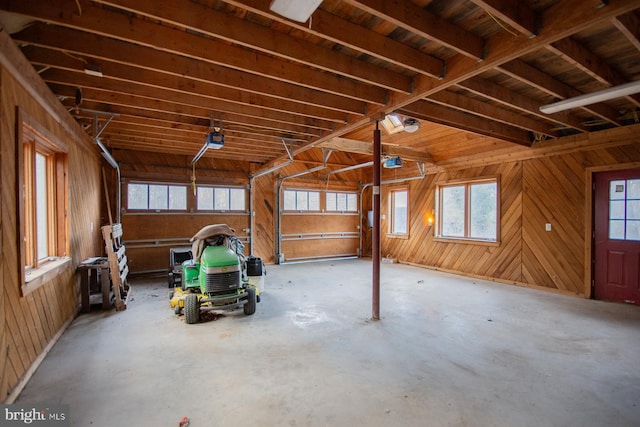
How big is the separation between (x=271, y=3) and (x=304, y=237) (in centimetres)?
746

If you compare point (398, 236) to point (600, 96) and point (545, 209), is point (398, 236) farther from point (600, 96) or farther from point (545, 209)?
point (600, 96)

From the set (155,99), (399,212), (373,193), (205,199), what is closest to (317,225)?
(399,212)

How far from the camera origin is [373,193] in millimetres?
4281

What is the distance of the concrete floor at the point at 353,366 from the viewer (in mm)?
2164

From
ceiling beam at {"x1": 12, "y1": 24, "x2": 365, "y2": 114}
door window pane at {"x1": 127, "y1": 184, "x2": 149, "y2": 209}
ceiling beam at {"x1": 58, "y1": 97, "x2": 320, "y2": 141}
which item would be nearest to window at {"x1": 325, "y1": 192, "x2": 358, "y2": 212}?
ceiling beam at {"x1": 58, "y1": 97, "x2": 320, "y2": 141}

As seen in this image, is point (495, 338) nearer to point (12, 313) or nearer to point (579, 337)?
point (579, 337)

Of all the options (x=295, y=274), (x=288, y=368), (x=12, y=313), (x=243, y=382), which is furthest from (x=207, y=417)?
(x=295, y=274)

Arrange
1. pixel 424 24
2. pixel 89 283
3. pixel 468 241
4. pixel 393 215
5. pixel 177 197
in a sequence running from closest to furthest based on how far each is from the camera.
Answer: pixel 424 24 → pixel 89 283 → pixel 468 241 → pixel 177 197 → pixel 393 215

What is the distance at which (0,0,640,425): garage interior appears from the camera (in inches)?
90.5

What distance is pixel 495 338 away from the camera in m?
3.51

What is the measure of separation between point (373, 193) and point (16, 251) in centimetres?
374

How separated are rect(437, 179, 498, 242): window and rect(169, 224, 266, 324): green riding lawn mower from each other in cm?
529

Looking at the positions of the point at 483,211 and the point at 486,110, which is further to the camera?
the point at 483,211

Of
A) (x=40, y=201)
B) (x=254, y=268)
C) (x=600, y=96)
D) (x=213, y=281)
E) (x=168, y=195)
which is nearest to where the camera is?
(x=600, y=96)
